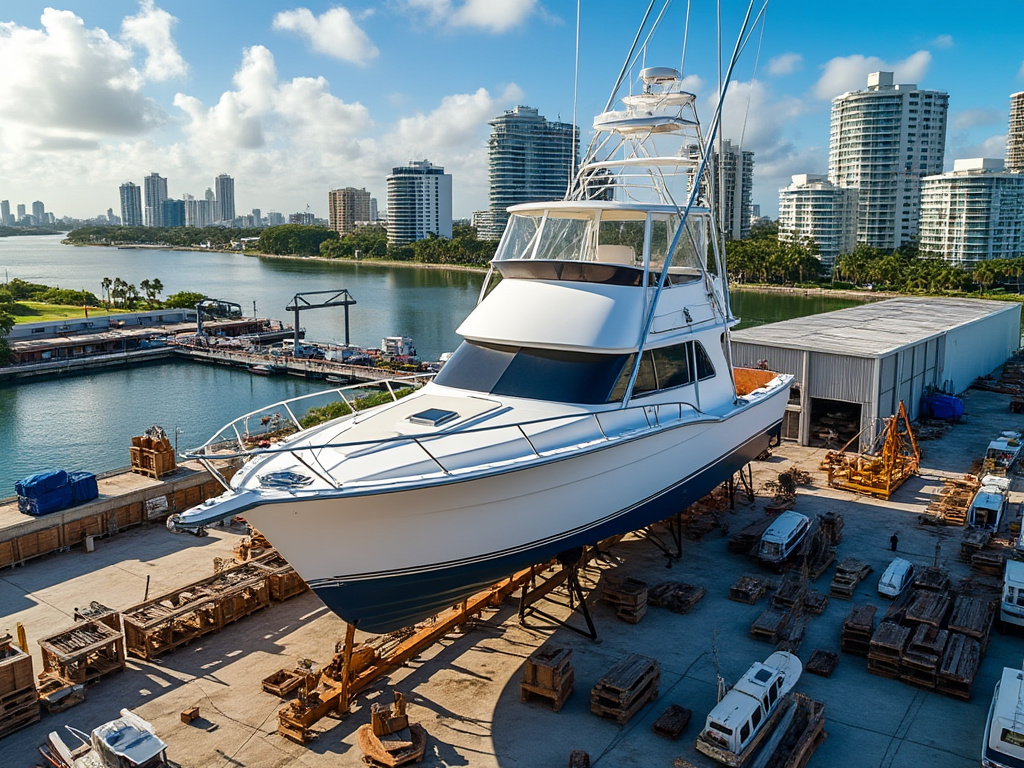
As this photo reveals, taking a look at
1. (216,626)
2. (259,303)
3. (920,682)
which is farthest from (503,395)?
(259,303)

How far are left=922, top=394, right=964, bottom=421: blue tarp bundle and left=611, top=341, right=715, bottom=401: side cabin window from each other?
1475 centimetres

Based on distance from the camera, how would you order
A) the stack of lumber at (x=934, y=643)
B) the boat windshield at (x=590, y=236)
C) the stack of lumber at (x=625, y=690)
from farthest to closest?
the boat windshield at (x=590, y=236) → the stack of lumber at (x=934, y=643) → the stack of lumber at (x=625, y=690)

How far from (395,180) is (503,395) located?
183445 mm

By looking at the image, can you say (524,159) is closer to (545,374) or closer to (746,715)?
(545,374)

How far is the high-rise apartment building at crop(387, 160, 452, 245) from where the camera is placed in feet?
607

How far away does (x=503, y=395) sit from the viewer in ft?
38.8

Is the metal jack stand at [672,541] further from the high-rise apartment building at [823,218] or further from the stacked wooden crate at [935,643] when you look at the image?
the high-rise apartment building at [823,218]

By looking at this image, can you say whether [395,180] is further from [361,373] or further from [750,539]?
[750,539]

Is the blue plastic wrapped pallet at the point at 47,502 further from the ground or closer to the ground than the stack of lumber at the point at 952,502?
further from the ground

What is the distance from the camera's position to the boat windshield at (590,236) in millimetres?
13680

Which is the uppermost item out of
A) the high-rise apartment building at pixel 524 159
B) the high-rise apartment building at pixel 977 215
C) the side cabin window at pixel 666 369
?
the high-rise apartment building at pixel 524 159

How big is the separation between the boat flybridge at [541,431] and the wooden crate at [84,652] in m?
2.85

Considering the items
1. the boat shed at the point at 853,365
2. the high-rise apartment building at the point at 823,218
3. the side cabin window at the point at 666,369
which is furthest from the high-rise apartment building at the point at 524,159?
the side cabin window at the point at 666,369

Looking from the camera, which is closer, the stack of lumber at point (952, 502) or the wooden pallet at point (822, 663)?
the wooden pallet at point (822, 663)
